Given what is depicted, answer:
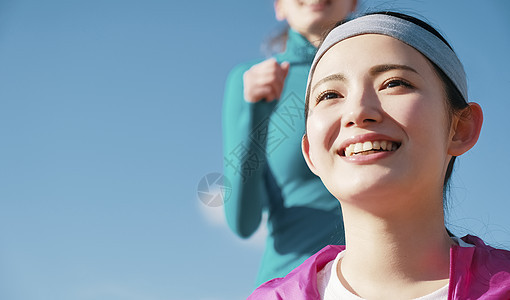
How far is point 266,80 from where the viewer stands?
1.81m

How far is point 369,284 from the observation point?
1212mm

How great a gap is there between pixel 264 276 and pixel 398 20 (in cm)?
102

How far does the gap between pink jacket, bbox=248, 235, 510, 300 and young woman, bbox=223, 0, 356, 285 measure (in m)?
0.52

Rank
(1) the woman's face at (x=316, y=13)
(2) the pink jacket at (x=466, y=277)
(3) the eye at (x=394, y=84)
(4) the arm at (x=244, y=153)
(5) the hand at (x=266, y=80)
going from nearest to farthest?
1. (2) the pink jacket at (x=466, y=277)
2. (3) the eye at (x=394, y=84)
3. (5) the hand at (x=266, y=80)
4. (4) the arm at (x=244, y=153)
5. (1) the woman's face at (x=316, y=13)

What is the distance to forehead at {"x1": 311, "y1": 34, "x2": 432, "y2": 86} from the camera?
126 centimetres

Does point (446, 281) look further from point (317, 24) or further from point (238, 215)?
point (317, 24)

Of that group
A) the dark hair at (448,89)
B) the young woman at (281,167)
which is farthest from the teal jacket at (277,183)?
the dark hair at (448,89)

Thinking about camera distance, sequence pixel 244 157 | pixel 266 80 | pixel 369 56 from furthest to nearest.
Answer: pixel 244 157
pixel 266 80
pixel 369 56

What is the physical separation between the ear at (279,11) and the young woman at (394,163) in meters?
1.03

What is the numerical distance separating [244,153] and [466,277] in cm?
97

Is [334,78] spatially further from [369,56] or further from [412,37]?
[412,37]

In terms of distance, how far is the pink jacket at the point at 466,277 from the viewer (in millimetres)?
1114

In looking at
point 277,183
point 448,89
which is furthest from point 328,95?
point 277,183

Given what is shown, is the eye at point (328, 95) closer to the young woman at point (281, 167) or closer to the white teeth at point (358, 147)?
the white teeth at point (358, 147)
